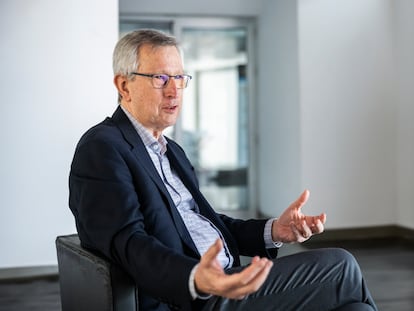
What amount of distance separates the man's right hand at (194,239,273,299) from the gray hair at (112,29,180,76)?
0.79 metres

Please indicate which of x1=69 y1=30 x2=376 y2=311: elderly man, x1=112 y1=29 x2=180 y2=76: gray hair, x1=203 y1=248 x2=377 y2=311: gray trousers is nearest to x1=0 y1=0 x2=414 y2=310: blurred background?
x1=69 y1=30 x2=376 y2=311: elderly man

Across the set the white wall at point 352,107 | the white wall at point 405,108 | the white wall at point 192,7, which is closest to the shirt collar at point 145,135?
the white wall at point 352,107

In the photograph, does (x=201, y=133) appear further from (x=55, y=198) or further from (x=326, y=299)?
(x=326, y=299)

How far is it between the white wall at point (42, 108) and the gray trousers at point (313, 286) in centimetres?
330

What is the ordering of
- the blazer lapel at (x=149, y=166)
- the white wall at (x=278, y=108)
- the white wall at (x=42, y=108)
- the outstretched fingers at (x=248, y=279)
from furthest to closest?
1. the white wall at (x=278, y=108)
2. the white wall at (x=42, y=108)
3. the blazer lapel at (x=149, y=166)
4. the outstretched fingers at (x=248, y=279)

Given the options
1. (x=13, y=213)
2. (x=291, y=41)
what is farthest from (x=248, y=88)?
(x=13, y=213)

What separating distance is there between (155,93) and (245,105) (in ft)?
17.4

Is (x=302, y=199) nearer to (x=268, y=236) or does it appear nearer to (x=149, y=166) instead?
(x=268, y=236)

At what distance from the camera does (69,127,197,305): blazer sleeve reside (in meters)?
1.52

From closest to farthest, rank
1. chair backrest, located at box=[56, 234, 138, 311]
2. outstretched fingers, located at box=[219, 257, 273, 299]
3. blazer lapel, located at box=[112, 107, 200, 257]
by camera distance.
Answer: outstretched fingers, located at box=[219, 257, 273, 299]
chair backrest, located at box=[56, 234, 138, 311]
blazer lapel, located at box=[112, 107, 200, 257]

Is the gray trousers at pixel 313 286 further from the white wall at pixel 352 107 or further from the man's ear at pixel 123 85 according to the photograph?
the white wall at pixel 352 107

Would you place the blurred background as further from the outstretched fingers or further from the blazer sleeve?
the outstretched fingers

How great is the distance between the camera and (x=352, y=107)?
599 centimetres

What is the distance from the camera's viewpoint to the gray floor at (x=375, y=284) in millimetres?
3906
